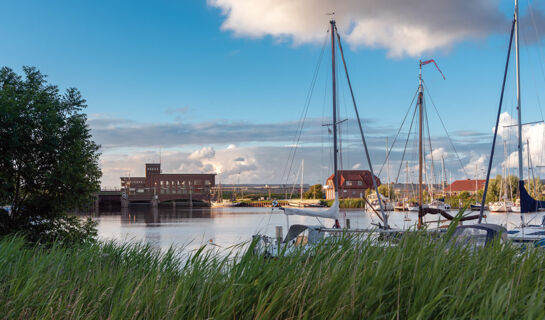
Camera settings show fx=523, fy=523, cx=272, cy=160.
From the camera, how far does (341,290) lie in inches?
208

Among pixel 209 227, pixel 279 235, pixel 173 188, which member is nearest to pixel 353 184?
pixel 173 188

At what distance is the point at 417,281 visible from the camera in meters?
5.36

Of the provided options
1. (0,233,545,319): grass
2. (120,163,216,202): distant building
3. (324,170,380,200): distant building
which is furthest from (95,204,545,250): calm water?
(120,163,216,202): distant building

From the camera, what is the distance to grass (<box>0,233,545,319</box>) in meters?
4.90

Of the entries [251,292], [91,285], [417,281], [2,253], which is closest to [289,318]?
[251,292]

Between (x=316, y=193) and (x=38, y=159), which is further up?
(x=38, y=159)

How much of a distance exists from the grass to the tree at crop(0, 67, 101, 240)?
18.5 m

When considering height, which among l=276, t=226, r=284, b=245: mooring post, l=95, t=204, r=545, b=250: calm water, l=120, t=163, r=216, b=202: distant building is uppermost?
l=120, t=163, r=216, b=202: distant building

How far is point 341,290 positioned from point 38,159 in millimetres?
22606

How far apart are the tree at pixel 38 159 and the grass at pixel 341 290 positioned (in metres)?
18.5

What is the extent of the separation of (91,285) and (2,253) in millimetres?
3232

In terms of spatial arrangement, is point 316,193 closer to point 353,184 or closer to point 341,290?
point 353,184

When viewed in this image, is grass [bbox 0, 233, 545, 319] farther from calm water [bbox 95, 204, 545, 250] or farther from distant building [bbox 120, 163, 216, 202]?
distant building [bbox 120, 163, 216, 202]

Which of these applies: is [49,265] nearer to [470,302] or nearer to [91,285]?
[91,285]
